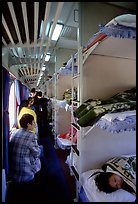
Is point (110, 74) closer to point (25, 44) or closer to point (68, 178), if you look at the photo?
point (25, 44)

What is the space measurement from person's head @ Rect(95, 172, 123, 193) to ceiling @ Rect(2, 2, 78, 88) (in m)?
1.61

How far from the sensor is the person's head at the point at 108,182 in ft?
4.94

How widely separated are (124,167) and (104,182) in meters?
0.34

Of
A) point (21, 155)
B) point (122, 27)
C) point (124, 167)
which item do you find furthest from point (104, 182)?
point (122, 27)

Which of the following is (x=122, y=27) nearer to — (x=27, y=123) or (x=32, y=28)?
(x=32, y=28)

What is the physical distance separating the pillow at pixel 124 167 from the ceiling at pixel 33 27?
5.39 ft

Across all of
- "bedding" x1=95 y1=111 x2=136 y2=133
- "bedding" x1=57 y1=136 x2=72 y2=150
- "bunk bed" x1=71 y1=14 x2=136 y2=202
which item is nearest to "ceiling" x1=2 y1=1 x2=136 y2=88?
"bunk bed" x1=71 y1=14 x2=136 y2=202

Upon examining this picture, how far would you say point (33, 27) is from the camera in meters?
1.74

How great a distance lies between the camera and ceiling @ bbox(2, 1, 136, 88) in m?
1.29

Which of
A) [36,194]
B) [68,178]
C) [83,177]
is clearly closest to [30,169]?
[36,194]

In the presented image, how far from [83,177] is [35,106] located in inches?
129

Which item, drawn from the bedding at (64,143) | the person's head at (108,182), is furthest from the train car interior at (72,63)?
the bedding at (64,143)

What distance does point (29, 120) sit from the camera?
249 cm

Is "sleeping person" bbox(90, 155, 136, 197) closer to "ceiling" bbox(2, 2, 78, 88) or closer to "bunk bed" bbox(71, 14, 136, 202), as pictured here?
"bunk bed" bbox(71, 14, 136, 202)
